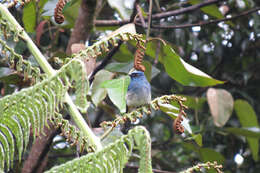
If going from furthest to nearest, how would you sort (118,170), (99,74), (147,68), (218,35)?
(218,35), (147,68), (99,74), (118,170)

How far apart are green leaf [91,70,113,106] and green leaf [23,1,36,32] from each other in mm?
716

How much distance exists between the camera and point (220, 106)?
2.46 m

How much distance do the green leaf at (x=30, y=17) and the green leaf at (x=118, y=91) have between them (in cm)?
117

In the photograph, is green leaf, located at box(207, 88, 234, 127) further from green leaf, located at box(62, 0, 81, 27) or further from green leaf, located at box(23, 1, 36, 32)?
green leaf, located at box(23, 1, 36, 32)

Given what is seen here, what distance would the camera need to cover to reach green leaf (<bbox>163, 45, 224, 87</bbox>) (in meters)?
1.49

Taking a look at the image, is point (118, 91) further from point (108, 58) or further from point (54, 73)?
point (108, 58)

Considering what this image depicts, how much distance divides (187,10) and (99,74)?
103 cm

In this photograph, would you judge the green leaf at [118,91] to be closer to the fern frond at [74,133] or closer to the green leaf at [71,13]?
the fern frond at [74,133]

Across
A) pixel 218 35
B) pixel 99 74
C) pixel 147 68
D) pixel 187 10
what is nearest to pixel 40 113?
pixel 99 74

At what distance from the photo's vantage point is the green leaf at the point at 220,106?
2447 mm

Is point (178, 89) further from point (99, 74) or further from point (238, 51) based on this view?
point (99, 74)

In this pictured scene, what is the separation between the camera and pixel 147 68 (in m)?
1.94

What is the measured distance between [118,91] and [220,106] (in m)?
1.37

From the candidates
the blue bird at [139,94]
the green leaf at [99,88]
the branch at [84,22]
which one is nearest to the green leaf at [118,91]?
the green leaf at [99,88]
